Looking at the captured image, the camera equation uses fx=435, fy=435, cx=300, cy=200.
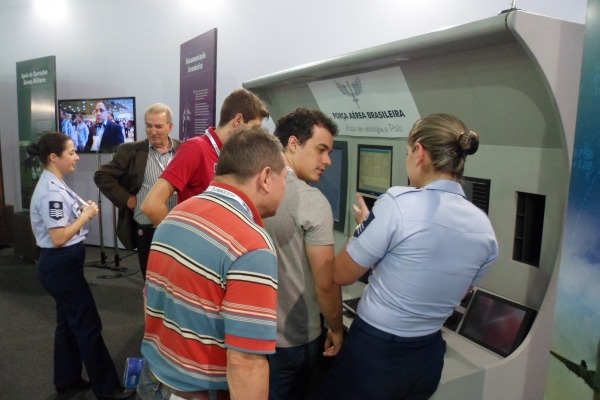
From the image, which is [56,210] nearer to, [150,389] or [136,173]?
[136,173]

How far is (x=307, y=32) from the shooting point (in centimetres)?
482

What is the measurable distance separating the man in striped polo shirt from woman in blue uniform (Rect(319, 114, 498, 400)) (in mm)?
353

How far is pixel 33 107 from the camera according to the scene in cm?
549

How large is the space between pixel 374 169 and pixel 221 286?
56.3 inches

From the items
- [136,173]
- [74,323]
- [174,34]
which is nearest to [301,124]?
[74,323]

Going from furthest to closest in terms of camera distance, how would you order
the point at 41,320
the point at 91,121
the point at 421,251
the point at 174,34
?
the point at 174,34, the point at 91,121, the point at 41,320, the point at 421,251

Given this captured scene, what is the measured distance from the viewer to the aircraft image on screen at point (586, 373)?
1.12 m

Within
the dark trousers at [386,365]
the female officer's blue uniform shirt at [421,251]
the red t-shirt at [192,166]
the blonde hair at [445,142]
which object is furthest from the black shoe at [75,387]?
the blonde hair at [445,142]

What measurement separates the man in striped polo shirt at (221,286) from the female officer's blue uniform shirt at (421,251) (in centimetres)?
32

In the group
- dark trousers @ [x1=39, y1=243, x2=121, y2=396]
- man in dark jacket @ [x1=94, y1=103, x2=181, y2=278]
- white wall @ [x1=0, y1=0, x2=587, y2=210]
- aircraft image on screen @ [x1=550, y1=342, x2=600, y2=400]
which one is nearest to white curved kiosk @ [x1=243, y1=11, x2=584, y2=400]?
aircraft image on screen @ [x1=550, y1=342, x2=600, y2=400]

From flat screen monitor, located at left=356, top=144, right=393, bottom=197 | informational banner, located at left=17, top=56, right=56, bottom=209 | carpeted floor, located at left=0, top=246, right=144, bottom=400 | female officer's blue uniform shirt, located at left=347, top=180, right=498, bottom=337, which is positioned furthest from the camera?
informational banner, located at left=17, top=56, right=56, bottom=209

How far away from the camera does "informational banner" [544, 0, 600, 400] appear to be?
1.07 metres

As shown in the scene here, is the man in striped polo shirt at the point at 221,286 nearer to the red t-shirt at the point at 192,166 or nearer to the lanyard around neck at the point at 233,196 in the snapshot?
the lanyard around neck at the point at 233,196

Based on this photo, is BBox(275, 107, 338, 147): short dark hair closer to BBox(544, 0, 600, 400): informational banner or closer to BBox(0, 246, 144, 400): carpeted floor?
BBox(544, 0, 600, 400): informational banner
